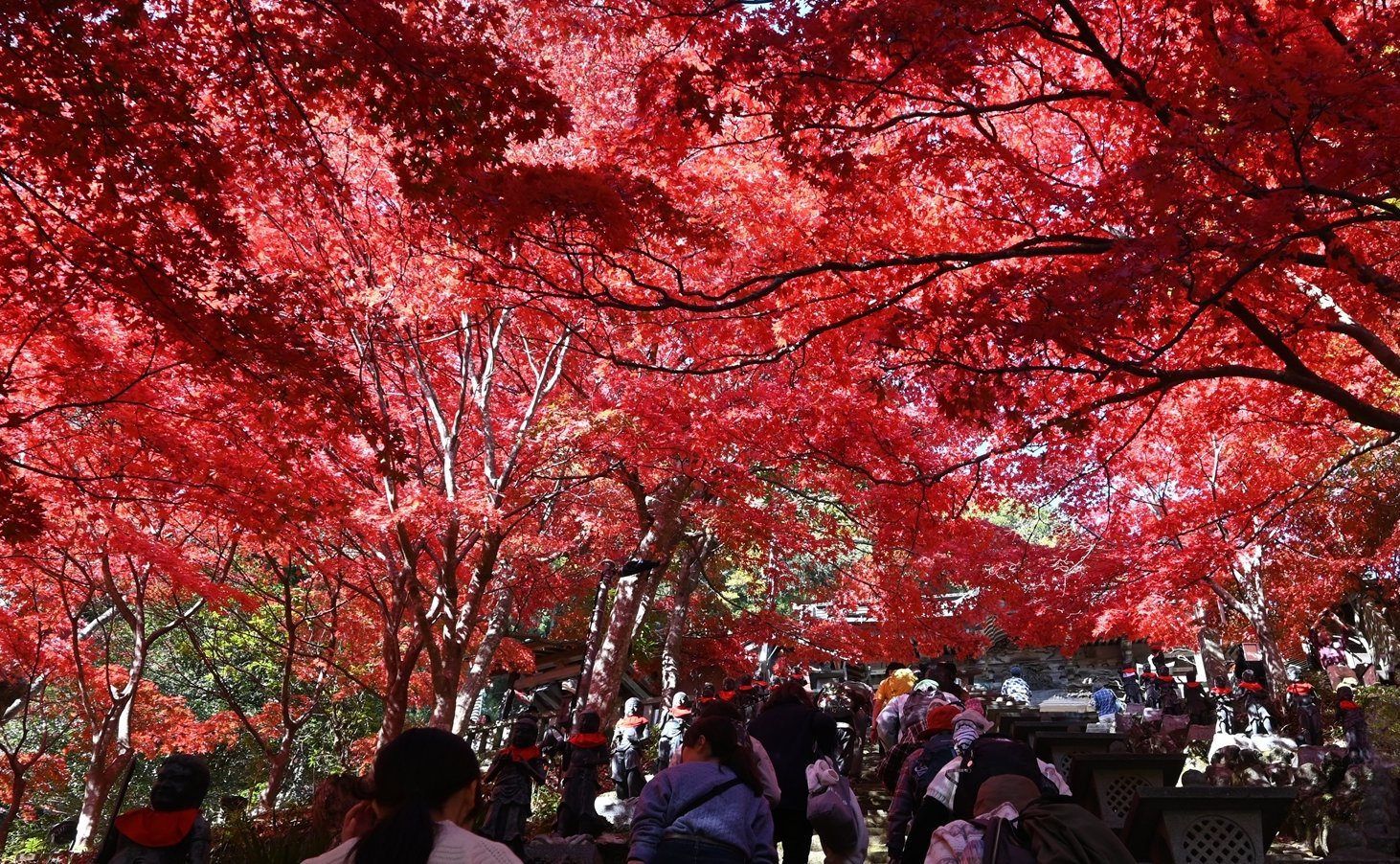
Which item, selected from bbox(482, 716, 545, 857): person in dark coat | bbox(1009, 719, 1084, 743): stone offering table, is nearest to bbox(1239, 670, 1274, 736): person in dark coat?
A: bbox(1009, 719, 1084, 743): stone offering table

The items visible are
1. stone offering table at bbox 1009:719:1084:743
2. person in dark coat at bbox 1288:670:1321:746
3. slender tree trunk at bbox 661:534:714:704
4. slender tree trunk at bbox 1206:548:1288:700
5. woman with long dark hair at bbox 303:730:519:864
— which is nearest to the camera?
woman with long dark hair at bbox 303:730:519:864

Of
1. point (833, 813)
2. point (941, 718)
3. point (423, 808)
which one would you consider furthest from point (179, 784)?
point (941, 718)

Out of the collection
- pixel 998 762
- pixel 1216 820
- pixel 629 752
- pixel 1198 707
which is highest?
pixel 1198 707

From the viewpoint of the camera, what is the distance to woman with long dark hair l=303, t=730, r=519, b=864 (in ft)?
7.47

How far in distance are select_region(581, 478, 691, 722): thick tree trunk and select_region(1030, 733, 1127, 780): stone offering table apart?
5639 mm

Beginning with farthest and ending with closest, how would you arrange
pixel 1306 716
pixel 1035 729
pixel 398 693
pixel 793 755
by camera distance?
pixel 1306 716 → pixel 1035 729 → pixel 398 693 → pixel 793 755

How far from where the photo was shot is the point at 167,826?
416 centimetres

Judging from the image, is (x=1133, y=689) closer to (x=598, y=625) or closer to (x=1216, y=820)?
(x=598, y=625)

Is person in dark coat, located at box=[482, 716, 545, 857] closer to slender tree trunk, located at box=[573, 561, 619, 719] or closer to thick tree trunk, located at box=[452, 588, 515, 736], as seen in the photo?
thick tree trunk, located at box=[452, 588, 515, 736]

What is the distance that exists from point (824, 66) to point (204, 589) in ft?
34.5

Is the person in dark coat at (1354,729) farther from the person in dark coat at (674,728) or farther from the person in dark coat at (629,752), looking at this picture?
the person in dark coat at (629,752)

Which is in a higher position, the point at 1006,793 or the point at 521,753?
the point at 521,753

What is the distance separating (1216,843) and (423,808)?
16.4 ft

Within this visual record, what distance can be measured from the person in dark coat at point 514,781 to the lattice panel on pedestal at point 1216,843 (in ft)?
13.7
